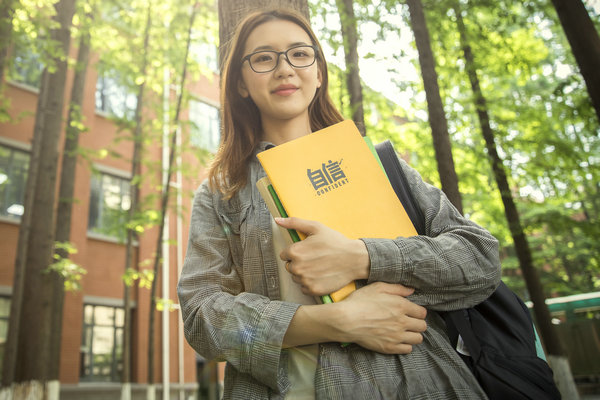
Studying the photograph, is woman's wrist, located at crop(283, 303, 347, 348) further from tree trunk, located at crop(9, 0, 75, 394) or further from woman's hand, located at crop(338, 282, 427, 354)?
tree trunk, located at crop(9, 0, 75, 394)

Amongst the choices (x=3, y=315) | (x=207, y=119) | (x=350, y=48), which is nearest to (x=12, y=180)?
(x=3, y=315)

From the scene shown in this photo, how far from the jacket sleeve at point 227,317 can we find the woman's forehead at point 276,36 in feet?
2.48

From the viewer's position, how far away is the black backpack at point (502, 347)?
1.17 meters

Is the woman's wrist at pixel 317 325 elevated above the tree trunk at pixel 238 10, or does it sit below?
below

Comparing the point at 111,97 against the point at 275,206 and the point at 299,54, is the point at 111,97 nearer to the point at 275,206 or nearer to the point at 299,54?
the point at 299,54

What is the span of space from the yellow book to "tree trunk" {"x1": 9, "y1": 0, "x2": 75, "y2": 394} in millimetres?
6360

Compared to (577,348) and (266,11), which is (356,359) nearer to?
(266,11)

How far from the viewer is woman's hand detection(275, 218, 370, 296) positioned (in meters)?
1.22

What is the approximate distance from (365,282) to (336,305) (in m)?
0.15

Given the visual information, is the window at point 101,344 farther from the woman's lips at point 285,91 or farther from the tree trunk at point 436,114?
the woman's lips at point 285,91

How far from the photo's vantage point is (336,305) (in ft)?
3.93

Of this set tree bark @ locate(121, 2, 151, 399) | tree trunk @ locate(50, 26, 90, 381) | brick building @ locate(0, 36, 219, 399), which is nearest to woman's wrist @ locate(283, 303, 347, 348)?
tree trunk @ locate(50, 26, 90, 381)

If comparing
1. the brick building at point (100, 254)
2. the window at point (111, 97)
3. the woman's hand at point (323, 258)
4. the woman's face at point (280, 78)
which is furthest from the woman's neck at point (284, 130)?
the window at point (111, 97)

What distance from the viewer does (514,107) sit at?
8617 mm
